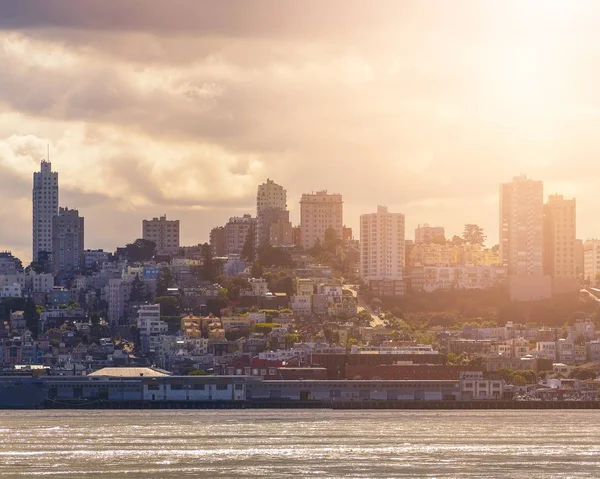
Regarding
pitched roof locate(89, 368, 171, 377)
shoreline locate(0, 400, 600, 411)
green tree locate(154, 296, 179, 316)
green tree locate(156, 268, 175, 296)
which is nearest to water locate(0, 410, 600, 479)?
shoreline locate(0, 400, 600, 411)

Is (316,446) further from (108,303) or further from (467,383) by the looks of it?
(108,303)

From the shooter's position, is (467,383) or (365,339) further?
(365,339)

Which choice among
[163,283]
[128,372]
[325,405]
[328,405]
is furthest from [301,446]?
[163,283]

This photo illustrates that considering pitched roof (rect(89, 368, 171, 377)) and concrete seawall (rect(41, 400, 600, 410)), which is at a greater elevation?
pitched roof (rect(89, 368, 171, 377))

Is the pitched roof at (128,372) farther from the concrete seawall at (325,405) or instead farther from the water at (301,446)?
the water at (301,446)

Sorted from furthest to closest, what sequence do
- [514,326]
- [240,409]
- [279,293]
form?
[279,293]
[514,326]
[240,409]

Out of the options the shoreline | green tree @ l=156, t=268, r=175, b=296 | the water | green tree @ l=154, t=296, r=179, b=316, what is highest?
green tree @ l=156, t=268, r=175, b=296

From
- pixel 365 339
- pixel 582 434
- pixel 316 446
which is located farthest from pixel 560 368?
pixel 316 446

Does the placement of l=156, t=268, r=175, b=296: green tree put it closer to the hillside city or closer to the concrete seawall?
the hillside city
